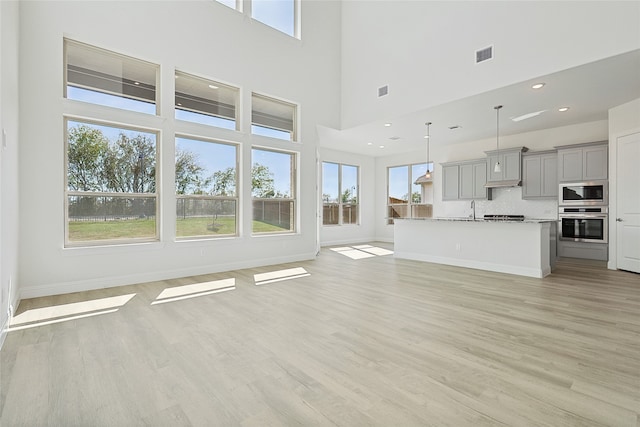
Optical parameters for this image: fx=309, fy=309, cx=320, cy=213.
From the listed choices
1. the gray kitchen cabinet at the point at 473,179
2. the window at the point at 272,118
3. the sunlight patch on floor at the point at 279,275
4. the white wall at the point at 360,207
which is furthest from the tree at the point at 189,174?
the gray kitchen cabinet at the point at 473,179

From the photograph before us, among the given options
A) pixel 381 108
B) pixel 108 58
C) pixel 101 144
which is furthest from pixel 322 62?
pixel 101 144

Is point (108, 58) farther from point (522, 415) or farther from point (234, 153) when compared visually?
point (522, 415)

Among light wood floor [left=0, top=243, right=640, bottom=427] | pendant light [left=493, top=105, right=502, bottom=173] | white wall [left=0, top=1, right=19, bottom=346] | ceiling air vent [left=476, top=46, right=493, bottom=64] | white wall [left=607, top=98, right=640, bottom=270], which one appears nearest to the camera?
light wood floor [left=0, top=243, right=640, bottom=427]

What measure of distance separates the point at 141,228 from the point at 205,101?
2.38 m

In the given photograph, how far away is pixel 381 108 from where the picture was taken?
6.32 m

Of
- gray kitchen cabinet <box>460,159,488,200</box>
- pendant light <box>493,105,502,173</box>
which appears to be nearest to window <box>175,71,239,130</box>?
pendant light <box>493,105,502,173</box>

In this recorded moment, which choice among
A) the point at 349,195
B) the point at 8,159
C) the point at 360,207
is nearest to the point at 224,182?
the point at 8,159

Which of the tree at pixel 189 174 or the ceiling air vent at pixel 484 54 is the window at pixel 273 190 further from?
the ceiling air vent at pixel 484 54

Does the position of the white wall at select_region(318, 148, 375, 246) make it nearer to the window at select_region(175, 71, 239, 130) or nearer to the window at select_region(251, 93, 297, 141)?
the window at select_region(251, 93, 297, 141)

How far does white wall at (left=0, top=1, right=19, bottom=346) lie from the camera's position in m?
2.63

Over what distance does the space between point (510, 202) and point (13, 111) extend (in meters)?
9.14

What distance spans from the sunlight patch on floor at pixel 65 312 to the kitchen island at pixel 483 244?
17.5ft

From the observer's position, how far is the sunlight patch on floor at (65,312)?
2.96 meters

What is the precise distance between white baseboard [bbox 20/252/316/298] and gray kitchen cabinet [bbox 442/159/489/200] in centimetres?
541
